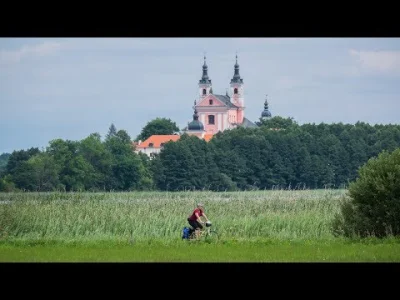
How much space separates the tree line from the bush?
20145mm

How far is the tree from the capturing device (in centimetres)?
8500

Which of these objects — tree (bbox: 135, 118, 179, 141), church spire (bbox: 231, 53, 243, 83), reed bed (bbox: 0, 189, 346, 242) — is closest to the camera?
reed bed (bbox: 0, 189, 346, 242)

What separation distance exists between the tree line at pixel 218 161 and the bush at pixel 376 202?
2014 cm

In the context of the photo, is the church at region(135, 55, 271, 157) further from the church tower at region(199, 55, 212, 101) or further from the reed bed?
the reed bed

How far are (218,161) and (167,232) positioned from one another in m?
43.5

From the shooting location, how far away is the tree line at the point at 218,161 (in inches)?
1624

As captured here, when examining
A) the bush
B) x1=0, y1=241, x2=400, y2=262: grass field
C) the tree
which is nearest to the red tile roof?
the tree

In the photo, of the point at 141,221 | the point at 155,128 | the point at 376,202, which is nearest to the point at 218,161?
the point at 155,128

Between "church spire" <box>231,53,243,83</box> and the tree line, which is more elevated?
"church spire" <box>231,53,243,83</box>

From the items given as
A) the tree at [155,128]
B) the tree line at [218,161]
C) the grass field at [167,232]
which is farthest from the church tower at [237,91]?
the grass field at [167,232]
